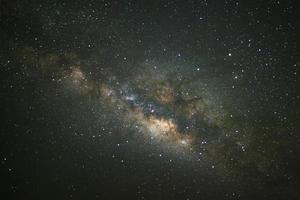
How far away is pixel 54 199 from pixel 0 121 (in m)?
6.22

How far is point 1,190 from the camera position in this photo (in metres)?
18.8

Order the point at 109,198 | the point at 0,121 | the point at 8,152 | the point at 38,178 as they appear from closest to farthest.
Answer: the point at 0,121
the point at 8,152
the point at 38,178
the point at 109,198

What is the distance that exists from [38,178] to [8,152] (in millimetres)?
2055

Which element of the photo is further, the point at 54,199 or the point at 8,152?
the point at 54,199

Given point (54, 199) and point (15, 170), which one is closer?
point (15, 170)

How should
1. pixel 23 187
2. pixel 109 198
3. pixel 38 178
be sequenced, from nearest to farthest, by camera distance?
1. pixel 38 178
2. pixel 23 187
3. pixel 109 198

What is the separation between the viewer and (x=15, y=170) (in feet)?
54.5

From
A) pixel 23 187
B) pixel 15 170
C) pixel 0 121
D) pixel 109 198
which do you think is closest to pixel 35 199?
pixel 23 187

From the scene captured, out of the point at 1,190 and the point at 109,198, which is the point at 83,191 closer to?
the point at 109,198

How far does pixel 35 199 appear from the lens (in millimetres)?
18375

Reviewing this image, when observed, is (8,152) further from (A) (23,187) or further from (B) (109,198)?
(B) (109,198)

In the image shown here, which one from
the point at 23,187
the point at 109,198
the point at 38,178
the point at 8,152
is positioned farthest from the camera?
the point at 109,198

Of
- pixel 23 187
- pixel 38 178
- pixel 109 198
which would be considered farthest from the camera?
pixel 109 198

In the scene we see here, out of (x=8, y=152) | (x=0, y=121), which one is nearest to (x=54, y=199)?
(x=8, y=152)
